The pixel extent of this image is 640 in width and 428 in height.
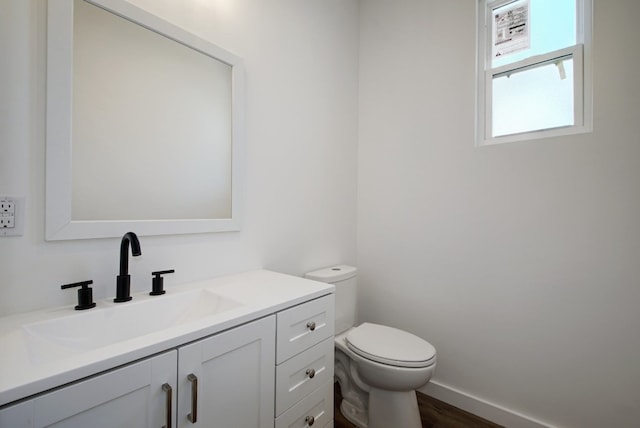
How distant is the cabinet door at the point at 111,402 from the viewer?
1.66 ft

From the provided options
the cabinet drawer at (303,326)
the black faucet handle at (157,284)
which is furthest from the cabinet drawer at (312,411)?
the black faucet handle at (157,284)

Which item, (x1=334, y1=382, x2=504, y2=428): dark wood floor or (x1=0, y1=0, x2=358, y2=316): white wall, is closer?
(x1=0, y1=0, x2=358, y2=316): white wall

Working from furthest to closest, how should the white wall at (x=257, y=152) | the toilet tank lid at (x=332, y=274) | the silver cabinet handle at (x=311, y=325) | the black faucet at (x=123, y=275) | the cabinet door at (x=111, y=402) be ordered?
the toilet tank lid at (x=332, y=274)
the silver cabinet handle at (x=311, y=325)
the black faucet at (x=123, y=275)
the white wall at (x=257, y=152)
the cabinet door at (x=111, y=402)

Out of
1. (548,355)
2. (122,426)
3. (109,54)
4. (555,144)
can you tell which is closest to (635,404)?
(548,355)

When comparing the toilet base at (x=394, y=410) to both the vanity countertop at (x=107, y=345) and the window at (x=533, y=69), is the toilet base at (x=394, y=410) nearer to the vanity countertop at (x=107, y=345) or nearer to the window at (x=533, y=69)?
the vanity countertop at (x=107, y=345)

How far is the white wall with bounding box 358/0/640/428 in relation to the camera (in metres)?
1.24

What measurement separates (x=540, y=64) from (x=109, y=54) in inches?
81.0

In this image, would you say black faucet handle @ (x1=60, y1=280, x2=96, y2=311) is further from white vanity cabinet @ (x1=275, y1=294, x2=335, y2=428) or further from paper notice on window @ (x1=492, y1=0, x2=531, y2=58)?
paper notice on window @ (x1=492, y1=0, x2=531, y2=58)

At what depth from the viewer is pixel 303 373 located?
41.7 inches

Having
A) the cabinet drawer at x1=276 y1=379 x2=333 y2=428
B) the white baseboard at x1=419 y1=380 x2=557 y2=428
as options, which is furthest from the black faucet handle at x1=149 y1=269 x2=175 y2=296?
the white baseboard at x1=419 y1=380 x2=557 y2=428

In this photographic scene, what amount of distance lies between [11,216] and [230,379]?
79cm

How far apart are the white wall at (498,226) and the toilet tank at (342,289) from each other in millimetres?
328

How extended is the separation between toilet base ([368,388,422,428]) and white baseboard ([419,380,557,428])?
437 mm

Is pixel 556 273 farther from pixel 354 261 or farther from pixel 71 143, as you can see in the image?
pixel 71 143
